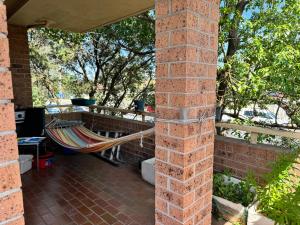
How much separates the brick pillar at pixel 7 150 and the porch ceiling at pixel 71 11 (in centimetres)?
289

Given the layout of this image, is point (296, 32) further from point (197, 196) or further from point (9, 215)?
point (9, 215)

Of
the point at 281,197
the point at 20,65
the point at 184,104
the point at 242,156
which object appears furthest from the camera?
the point at 20,65

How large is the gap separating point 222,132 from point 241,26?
206 cm

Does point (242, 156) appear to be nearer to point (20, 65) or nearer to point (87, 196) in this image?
point (87, 196)

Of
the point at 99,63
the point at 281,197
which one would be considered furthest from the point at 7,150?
the point at 99,63

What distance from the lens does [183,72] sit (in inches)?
46.4

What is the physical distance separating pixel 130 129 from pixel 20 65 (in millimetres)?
2490

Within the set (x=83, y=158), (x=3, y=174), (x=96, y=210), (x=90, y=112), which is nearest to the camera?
(x=3, y=174)

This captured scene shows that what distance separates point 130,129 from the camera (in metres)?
4.62

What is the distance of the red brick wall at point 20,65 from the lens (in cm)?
448

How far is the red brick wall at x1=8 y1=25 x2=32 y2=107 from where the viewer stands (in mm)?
4480

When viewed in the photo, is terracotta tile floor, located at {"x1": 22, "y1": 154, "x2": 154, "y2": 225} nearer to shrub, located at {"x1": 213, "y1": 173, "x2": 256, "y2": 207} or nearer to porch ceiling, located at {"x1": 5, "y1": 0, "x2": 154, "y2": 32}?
shrub, located at {"x1": 213, "y1": 173, "x2": 256, "y2": 207}

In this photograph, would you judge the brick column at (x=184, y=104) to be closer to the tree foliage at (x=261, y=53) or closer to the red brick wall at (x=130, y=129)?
the tree foliage at (x=261, y=53)

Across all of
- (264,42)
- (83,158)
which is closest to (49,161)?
(83,158)
